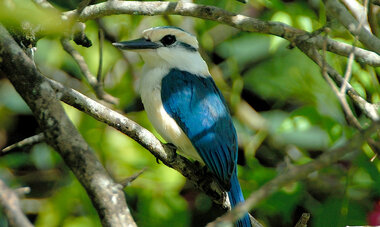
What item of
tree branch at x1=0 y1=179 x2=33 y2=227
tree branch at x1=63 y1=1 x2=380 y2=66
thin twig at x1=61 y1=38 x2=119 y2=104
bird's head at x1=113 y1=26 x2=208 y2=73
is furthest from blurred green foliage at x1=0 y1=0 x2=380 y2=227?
tree branch at x1=0 y1=179 x2=33 y2=227

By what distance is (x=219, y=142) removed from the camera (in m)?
3.28

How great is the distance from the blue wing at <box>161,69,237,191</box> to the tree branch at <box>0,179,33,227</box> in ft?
5.68

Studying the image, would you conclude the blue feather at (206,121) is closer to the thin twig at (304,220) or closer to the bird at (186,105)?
the bird at (186,105)

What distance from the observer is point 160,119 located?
336cm

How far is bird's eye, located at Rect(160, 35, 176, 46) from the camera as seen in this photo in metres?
3.70

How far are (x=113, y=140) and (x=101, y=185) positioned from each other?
5.99ft

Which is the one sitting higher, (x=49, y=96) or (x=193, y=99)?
(x=49, y=96)

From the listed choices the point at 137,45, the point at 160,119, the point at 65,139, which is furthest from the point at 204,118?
the point at 65,139

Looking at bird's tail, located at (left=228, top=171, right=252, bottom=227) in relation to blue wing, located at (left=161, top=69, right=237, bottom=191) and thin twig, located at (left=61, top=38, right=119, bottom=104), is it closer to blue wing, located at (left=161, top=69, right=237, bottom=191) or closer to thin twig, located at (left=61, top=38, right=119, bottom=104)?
blue wing, located at (left=161, top=69, right=237, bottom=191)

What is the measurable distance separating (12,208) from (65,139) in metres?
0.38

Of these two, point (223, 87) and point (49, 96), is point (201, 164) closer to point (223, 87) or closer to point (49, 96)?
point (223, 87)

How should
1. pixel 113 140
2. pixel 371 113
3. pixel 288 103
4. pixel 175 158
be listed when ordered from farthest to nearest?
pixel 288 103 → pixel 113 140 → pixel 175 158 → pixel 371 113

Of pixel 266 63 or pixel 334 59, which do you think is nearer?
pixel 334 59

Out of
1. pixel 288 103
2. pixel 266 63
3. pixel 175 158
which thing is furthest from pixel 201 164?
pixel 288 103
